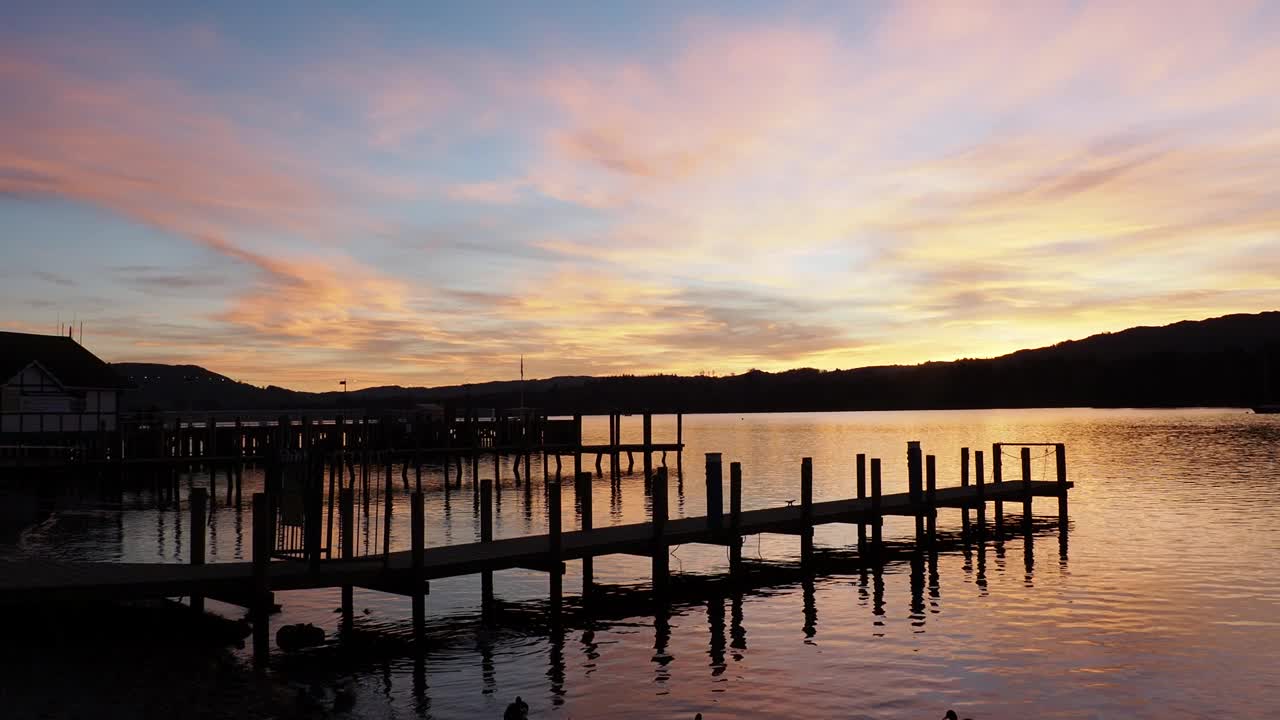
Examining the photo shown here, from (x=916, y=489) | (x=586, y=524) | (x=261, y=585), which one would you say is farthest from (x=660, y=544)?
(x=916, y=489)

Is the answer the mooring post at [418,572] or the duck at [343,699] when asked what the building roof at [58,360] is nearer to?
the mooring post at [418,572]

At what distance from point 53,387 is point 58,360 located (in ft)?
8.59

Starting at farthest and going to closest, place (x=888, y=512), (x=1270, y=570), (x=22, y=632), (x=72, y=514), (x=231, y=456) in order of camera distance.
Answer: (x=231, y=456) → (x=72, y=514) → (x=888, y=512) → (x=1270, y=570) → (x=22, y=632)

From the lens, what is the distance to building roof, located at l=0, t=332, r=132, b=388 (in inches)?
2186

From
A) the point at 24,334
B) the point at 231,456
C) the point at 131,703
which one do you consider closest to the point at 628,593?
the point at 131,703

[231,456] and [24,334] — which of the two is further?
[24,334]

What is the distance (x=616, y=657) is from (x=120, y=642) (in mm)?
9303

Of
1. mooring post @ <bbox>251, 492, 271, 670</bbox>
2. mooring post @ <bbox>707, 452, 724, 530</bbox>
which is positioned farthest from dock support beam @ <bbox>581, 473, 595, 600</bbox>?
mooring post @ <bbox>251, 492, 271, 670</bbox>

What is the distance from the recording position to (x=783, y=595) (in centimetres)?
2584

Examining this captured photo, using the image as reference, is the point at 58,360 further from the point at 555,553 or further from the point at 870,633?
the point at 870,633

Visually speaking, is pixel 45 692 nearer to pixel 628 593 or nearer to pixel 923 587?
pixel 628 593

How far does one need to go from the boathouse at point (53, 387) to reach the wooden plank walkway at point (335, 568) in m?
37.3

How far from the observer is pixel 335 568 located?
778 inches

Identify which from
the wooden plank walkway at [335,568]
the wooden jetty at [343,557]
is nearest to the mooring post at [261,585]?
the wooden jetty at [343,557]
